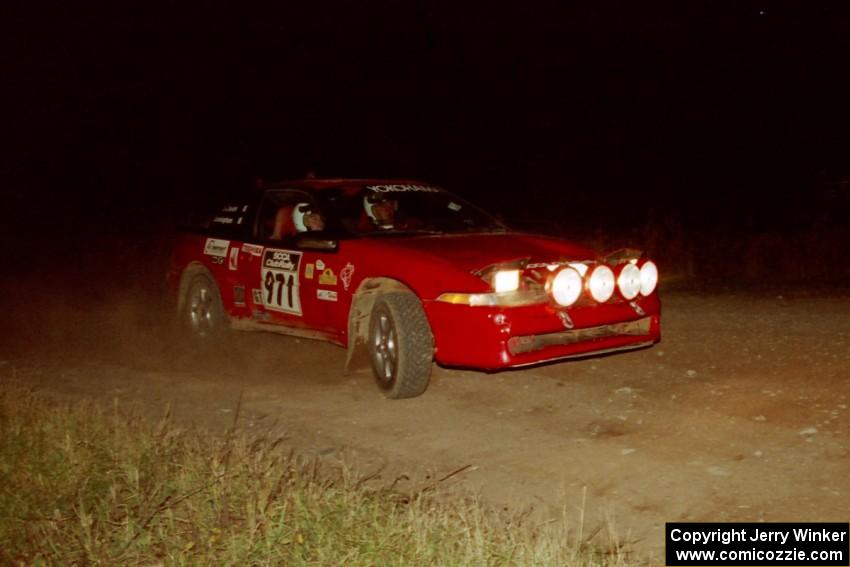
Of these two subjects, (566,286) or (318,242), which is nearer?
(566,286)

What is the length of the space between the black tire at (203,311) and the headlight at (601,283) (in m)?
3.59

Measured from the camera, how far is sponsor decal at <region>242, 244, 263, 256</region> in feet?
25.2

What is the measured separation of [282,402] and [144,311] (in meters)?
4.65

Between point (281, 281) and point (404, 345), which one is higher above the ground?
point (281, 281)

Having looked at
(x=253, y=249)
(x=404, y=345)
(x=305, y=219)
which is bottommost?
(x=404, y=345)

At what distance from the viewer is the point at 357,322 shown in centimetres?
670

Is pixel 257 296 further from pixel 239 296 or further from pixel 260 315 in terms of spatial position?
pixel 239 296

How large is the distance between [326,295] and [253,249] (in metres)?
1.13

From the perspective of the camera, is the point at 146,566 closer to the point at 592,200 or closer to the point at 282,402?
the point at 282,402

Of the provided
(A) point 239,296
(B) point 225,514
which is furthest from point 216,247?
(B) point 225,514

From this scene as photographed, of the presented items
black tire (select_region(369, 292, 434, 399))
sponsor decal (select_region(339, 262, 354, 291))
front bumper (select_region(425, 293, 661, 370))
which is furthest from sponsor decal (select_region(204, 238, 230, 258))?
front bumper (select_region(425, 293, 661, 370))

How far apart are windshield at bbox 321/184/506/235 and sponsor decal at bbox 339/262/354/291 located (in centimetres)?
32

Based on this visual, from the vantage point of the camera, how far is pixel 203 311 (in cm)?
868

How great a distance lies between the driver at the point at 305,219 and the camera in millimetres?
7306
